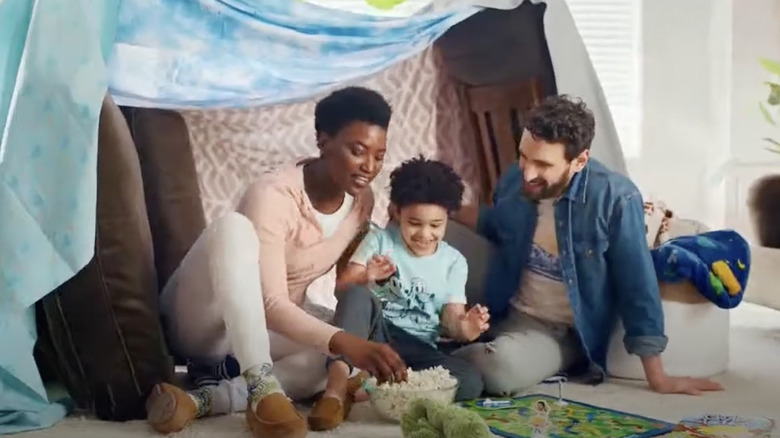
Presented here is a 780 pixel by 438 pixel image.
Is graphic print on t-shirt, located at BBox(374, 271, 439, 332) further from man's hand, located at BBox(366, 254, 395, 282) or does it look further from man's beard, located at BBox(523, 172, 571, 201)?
man's beard, located at BBox(523, 172, 571, 201)

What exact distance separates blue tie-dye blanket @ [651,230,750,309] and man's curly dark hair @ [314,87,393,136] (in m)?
0.59

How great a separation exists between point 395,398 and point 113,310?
1.53ft

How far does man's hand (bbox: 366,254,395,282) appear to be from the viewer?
1.59m

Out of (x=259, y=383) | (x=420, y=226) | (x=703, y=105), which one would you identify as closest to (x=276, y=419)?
(x=259, y=383)

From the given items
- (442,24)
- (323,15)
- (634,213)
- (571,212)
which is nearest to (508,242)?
(571,212)

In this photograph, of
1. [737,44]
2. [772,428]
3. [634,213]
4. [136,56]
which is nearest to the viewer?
[772,428]

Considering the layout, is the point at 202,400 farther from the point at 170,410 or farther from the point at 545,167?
the point at 545,167

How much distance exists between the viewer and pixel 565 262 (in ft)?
5.56

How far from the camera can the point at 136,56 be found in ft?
5.14

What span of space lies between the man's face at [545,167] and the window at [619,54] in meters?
0.35

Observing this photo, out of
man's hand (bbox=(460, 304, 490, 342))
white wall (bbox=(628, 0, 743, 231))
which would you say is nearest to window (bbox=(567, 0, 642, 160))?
white wall (bbox=(628, 0, 743, 231))

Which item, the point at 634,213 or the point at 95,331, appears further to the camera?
the point at 634,213

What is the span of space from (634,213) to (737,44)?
26.6 inches

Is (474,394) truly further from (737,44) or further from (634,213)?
(737,44)
